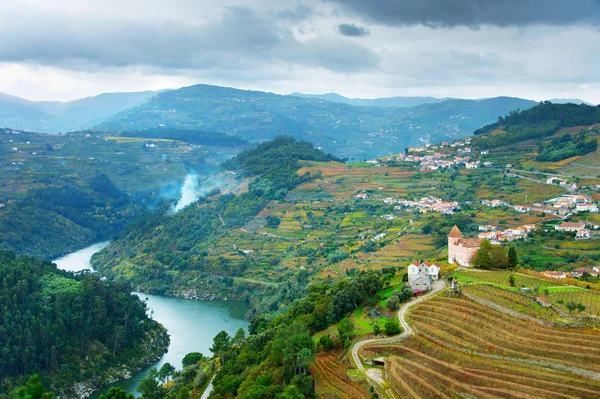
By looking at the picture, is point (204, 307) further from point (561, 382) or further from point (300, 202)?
point (561, 382)

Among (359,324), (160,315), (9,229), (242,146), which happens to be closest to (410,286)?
(359,324)

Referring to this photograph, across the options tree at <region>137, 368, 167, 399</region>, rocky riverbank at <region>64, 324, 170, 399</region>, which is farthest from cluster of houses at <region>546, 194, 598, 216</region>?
tree at <region>137, 368, 167, 399</region>

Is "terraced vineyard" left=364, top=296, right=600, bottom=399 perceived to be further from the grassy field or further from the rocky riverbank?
the grassy field

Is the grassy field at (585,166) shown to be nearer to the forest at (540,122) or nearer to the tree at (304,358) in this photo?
the forest at (540,122)

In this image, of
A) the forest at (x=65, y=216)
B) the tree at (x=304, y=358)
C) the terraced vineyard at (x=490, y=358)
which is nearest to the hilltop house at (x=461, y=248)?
the terraced vineyard at (x=490, y=358)

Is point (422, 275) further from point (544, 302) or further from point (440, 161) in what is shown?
point (440, 161)

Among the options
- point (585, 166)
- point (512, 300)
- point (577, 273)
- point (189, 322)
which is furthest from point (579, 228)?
point (189, 322)
